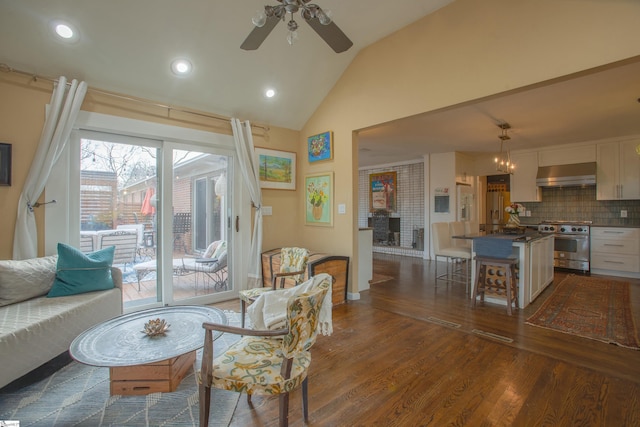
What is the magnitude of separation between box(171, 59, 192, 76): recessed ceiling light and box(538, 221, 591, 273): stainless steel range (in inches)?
252

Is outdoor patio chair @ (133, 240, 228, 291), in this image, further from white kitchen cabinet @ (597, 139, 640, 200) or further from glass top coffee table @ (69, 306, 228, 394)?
white kitchen cabinet @ (597, 139, 640, 200)

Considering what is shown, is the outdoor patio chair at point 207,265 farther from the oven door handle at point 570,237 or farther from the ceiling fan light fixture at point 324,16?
the oven door handle at point 570,237

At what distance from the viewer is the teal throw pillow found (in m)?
2.62

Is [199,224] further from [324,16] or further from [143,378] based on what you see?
[324,16]

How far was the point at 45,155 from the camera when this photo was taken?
9.17 ft

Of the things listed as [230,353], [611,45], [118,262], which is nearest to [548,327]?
[611,45]

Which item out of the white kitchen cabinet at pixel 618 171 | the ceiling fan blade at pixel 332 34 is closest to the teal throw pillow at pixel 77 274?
the ceiling fan blade at pixel 332 34

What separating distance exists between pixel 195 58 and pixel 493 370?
4125 mm

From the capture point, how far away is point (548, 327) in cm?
307

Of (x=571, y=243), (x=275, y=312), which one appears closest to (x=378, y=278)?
(x=275, y=312)

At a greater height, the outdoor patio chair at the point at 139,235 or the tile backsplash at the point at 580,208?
the tile backsplash at the point at 580,208

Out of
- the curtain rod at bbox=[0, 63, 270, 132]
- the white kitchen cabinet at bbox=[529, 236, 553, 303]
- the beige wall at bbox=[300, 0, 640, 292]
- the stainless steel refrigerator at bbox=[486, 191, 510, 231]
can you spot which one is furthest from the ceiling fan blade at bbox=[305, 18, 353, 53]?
the stainless steel refrigerator at bbox=[486, 191, 510, 231]

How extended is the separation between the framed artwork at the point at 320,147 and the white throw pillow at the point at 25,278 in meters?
3.22

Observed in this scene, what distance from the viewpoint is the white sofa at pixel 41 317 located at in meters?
1.92
